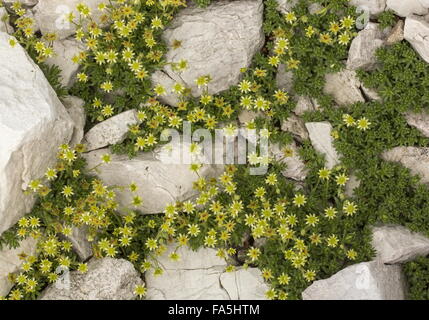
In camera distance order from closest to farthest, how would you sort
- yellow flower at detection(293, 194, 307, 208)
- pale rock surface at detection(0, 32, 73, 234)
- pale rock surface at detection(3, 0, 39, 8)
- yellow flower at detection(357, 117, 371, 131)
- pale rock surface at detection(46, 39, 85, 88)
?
pale rock surface at detection(0, 32, 73, 234), yellow flower at detection(293, 194, 307, 208), yellow flower at detection(357, 117, 371, 131), pale rock surface at detection(46, 39, 85, 88), pale rock surface at detection(3, 0, 39, 8)

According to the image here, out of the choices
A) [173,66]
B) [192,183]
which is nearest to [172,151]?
[192,183]

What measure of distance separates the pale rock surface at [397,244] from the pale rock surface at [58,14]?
543cm

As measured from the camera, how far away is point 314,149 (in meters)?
9.36

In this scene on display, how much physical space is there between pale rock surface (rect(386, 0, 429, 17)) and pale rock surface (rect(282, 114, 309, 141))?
2.20 m

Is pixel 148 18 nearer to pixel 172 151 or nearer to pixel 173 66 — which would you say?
pixel 173 66

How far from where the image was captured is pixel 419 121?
9.12 meters

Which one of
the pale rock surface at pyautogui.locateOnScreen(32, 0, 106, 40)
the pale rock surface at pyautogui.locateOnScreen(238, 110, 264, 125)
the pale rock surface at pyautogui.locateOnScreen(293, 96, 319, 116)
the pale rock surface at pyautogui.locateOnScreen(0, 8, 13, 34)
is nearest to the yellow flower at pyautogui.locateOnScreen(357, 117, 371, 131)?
the pale rock surface at pyautogui.locateOnScreen(293, 96, 319, 116)

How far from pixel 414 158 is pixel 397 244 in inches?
53.8

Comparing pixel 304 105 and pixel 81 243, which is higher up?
pixel 304 105

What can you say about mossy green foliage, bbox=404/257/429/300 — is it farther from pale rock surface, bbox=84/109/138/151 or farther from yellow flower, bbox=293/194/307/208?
pale rock surface, bbox=84/109/138/151

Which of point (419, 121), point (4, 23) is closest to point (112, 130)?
point (4, 23)

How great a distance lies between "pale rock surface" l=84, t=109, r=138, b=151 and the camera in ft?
30.2

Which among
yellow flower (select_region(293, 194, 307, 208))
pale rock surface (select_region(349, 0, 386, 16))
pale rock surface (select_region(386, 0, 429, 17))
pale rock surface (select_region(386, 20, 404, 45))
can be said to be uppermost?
pale rock surface (select_region(386, 0, 429, 17))

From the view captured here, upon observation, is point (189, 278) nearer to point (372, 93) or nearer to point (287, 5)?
point (372, 93)
